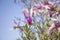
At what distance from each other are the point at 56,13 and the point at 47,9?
0.07 metres

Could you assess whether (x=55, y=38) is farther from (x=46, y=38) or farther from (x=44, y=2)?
(x=44, y=2)

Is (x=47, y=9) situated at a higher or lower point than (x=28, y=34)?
higher

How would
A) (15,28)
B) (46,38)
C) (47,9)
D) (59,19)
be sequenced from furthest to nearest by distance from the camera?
(15,28) < (46,38) < (47,9) < (59,19)

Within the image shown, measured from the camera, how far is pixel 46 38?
1.30 metres

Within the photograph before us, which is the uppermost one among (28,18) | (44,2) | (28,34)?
(44,2)

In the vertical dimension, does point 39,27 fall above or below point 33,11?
below

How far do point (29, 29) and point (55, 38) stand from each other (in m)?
0.28

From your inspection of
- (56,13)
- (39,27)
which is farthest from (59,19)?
(39,27)

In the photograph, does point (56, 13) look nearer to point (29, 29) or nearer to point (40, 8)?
point (40, 8)

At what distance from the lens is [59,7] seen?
1235mm

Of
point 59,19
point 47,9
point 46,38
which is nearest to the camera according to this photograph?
point 59,19

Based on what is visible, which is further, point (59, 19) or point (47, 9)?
point (47, 9)

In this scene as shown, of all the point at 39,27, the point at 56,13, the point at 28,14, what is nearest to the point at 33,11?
the point at 28,14

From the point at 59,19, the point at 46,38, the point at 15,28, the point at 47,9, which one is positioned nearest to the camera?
the point at 59,19
